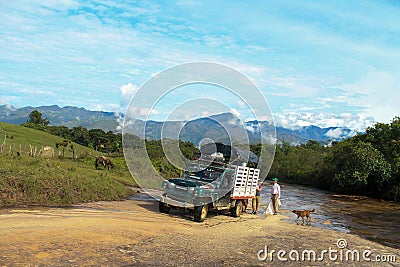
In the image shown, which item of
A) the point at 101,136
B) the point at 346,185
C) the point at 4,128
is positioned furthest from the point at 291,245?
the point at 101,136

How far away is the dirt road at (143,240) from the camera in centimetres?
736

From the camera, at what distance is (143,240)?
29.8 ft

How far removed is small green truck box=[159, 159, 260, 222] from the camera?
1282 cm

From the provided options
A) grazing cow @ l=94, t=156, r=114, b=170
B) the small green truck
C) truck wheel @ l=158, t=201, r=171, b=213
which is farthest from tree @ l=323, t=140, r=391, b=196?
truck wheel @ l=158, t=201, r=171, b=213

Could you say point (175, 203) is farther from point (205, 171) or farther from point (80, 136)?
point (80, 136)

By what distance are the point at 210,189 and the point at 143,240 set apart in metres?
4.70

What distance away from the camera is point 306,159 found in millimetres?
57625

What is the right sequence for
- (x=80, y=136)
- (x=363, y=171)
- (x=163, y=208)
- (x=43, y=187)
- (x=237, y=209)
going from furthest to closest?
(x=80, y=136), (x=363, y=171), (x=237, y=209), (x=43, y=187), (x=163, y=208)

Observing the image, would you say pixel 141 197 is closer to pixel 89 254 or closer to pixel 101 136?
pixel 89 254

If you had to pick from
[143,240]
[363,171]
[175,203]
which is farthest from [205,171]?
[363,171]

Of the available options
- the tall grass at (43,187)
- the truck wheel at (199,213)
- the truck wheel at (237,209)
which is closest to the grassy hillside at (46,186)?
the tall grass at (43,187)

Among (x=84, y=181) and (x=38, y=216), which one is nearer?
(x=38, y=216)

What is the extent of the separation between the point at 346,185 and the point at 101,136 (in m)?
43.2

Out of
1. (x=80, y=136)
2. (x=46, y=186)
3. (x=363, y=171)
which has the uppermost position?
(x=80, y=136)
